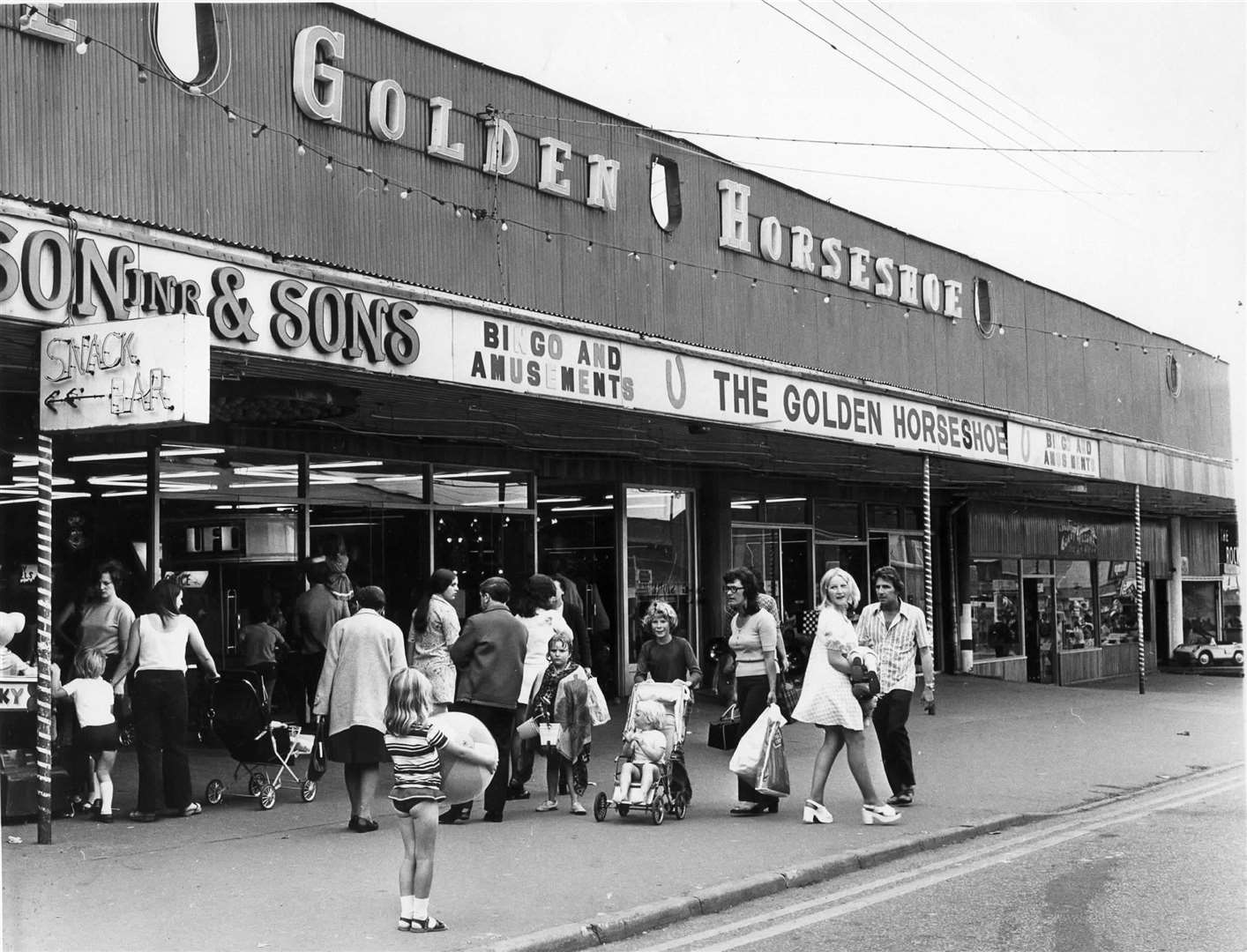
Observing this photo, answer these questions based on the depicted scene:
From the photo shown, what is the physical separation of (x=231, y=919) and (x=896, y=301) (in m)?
15.4

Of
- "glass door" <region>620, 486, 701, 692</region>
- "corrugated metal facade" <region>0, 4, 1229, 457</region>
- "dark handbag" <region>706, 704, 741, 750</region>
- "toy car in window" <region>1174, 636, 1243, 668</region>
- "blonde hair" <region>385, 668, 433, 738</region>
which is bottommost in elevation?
"toy car in window" <region>1174, 636, 1243, 668</region>

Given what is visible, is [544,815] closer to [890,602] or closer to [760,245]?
[890,602]

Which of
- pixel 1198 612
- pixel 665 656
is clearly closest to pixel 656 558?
pixel 665 656

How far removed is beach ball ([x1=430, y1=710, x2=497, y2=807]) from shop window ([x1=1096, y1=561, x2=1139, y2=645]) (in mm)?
26854

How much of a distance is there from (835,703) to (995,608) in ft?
60.8

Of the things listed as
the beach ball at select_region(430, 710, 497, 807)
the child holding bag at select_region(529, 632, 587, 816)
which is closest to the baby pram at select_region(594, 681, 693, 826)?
the child holding bag at select_region(529, 632, 587, 816)

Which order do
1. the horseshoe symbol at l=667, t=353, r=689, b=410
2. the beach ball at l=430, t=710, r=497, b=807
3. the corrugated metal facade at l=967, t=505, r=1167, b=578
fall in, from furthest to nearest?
the corrugated metal facade at l=967, t=505, r=1167, b=578 → the horseshoe symbol at l=667, t=353, r=689, b=410 → the beach ball at l=430, t=710, r=497, b=807

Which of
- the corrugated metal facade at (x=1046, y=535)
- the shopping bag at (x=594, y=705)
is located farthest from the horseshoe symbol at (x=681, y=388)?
the corrugated metal facade at (x=1046, y=535)

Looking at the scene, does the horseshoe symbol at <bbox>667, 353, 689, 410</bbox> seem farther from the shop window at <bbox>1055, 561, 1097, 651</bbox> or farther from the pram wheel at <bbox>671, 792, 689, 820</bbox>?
the shop window at <bbox>1055, 561, 1097, 651</bbox>

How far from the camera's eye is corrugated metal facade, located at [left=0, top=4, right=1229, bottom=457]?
1008cm

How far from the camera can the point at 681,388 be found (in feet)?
44.9

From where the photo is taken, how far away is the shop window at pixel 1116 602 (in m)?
32.2

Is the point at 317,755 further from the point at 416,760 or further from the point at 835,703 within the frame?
the point at 416,760

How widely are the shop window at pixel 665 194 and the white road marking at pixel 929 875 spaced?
785cm
